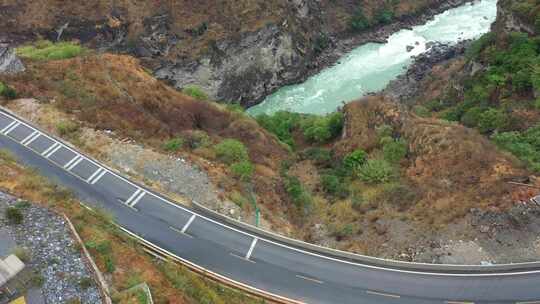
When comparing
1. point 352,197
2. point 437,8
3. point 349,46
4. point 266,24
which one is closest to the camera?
point 352,197

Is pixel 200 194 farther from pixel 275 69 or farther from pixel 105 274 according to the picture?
pixel 275 69

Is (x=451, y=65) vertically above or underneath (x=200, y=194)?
underneath

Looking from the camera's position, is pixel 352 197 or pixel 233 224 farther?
pixel 352 197

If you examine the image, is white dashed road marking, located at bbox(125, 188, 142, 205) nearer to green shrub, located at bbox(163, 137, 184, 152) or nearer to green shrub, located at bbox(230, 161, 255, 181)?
green shrub, located at bbox(163, 137, 184, 152)

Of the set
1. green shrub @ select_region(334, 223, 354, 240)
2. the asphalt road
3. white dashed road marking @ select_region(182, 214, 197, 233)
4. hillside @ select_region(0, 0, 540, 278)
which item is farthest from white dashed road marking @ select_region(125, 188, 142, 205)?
green shrub @ select_region(334, 223, 354, 240)

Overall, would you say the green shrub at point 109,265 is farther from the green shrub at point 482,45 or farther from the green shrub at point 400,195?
the green shrub at point 482,45

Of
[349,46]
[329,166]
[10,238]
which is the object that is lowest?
[349,46]

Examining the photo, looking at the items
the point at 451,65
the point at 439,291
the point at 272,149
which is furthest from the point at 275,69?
the point at 439,291
